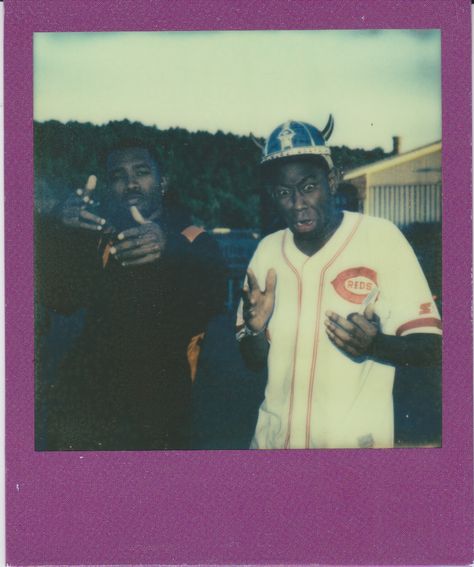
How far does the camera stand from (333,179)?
15.1 ft

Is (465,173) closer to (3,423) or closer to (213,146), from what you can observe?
(213,146)

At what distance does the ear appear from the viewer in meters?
4.59

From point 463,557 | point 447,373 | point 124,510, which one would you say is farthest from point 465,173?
point 124,510

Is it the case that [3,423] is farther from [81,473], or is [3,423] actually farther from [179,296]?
[179,296]

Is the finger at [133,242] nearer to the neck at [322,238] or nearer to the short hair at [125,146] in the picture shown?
the short hair at [125,146]

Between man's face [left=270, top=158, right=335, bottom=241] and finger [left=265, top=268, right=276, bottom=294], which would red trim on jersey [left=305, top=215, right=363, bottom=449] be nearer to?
man's face [left=270, top=158, right=335, bottom=241]

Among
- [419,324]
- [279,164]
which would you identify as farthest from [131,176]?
[419,324]

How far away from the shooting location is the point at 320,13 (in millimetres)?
4574

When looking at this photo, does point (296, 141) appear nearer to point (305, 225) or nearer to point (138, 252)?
point (305, 225)

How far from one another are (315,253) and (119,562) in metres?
2.06

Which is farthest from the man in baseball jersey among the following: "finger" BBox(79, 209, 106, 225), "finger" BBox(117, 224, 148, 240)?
"finger" BBox(79, 209, 106, 225)

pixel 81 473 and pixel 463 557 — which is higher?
pixel 81 473

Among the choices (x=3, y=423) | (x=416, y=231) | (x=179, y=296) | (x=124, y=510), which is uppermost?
(x=416, y=231)

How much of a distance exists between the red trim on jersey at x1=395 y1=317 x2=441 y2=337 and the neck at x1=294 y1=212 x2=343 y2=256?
64 centimetres
